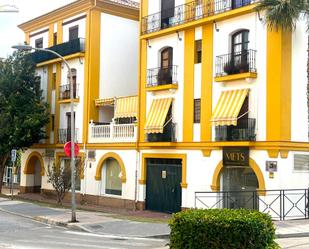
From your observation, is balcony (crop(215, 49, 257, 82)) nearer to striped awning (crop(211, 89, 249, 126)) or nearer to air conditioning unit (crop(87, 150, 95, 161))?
striped awning (crop(211, 89, 249, 126))

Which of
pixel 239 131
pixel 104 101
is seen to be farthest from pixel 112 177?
pixel 239 131

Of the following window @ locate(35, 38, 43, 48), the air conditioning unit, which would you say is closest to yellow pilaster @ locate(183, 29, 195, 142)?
the air conditioning unit

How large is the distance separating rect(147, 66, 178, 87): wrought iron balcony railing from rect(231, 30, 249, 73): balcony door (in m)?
3.86

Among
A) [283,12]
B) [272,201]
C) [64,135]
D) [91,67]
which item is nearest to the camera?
[283,12]

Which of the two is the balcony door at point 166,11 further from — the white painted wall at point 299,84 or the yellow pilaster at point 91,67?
the white painted wall at point 299,84

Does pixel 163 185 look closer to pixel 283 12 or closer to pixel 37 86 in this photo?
pixel 283 12

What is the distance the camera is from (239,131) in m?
23.6

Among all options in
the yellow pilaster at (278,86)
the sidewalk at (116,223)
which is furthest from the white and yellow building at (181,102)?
the sidewalk at (116,223)

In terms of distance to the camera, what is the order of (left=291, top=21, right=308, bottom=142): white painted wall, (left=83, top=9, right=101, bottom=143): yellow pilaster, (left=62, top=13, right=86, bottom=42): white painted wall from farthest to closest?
1. (left=62, top=13, right=86, bottom=42): white painted wall
2. (left=83, top=9, right=101, bottom=143): yellow pilaster
3. (left=291, top=21, right=308, bottom=142): white painted wall

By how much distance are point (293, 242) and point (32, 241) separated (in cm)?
827

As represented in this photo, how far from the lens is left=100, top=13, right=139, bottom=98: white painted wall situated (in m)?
34.1

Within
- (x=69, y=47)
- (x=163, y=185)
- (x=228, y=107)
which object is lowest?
(x=163, y=185)

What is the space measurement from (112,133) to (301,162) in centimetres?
1218

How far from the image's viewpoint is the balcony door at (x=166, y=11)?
28.4 meters
